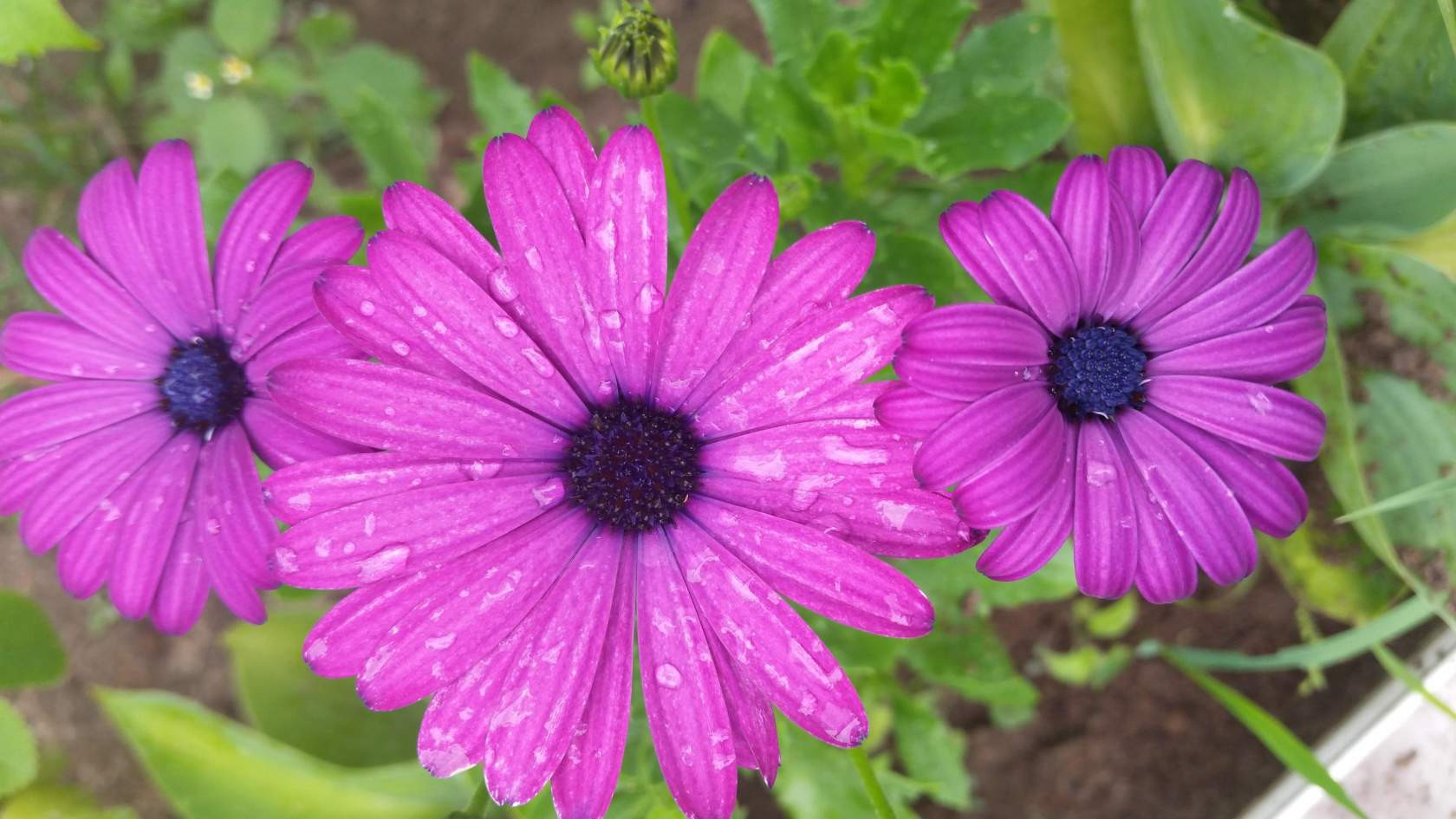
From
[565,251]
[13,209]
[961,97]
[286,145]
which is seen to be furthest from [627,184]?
[13,209]

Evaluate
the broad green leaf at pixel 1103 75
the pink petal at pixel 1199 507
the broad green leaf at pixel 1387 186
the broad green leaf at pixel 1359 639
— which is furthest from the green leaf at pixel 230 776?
the broad green leaf at pixel 1387 186

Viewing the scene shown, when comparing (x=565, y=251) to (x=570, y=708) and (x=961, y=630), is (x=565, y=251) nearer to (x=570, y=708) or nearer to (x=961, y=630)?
(x=570, y=708)

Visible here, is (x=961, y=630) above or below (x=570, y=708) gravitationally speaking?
below

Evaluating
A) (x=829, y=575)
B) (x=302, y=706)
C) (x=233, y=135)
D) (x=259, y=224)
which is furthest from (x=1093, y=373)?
(x=233, y=135)

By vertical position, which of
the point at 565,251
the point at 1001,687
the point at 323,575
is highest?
the point at 565,251

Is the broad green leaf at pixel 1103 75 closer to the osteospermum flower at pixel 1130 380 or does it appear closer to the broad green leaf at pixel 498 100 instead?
the osteospermum flower at pixel 1130 380

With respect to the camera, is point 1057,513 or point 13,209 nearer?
point 1057,513

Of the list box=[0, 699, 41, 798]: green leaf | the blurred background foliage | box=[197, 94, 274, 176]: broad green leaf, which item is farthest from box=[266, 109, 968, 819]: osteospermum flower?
box=[197, 94, 274, 176]: broad green leaf

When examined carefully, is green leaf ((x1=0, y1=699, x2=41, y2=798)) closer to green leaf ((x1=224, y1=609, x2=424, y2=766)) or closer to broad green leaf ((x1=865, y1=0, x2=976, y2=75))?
green leaf ((x1=224, y1=609, x2=424, y2=766))
